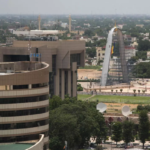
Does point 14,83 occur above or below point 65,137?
above

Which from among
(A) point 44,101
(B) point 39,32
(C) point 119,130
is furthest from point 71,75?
(A) point 44,101

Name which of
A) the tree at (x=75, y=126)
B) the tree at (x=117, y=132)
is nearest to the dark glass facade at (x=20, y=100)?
the tree at (x=75, y=126)

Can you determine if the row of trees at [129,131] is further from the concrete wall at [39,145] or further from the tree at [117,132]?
the concrete wall at [39,145]

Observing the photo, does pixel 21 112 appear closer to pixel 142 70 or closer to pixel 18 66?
pixel 18 66

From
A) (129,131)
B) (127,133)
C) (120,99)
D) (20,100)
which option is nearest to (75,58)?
(120,99)

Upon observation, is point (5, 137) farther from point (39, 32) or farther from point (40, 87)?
point (39, 32)

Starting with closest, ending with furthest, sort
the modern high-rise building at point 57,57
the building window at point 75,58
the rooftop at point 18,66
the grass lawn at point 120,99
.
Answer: the rooftop at point 18,66
the modern high-rise building at point 57,57
the building window at point 75,58
the grass lawn at point 120,99
